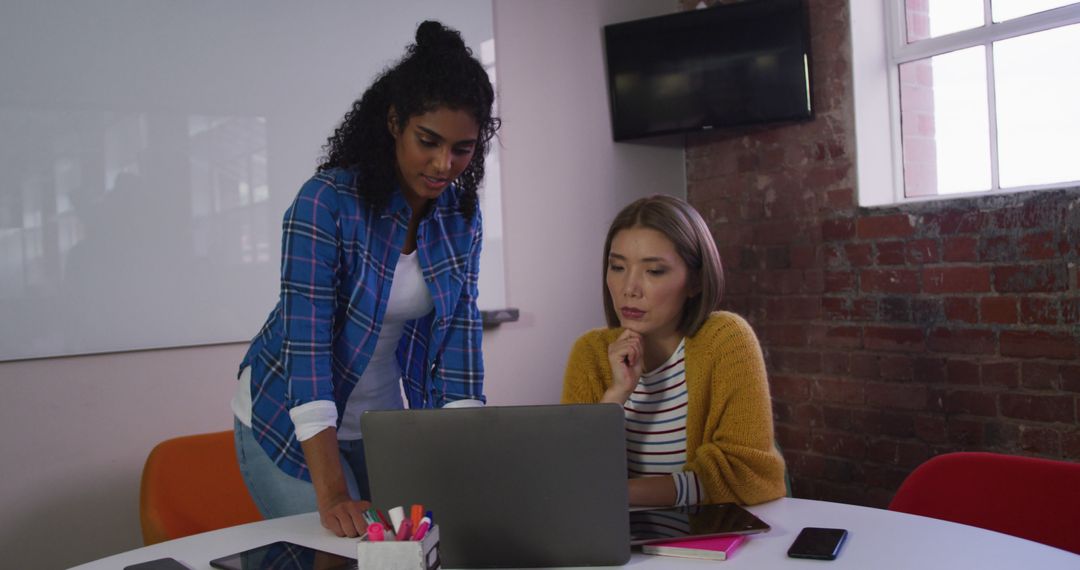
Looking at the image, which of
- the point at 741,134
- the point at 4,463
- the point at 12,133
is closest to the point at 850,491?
the point at 741,134

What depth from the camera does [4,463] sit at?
2.18 metres

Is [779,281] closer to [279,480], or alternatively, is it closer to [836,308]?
[836,308]

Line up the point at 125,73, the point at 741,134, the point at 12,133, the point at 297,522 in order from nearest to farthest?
1. the point at 297,522
2. the point at 12,133
3. the point at 125,73
4. the point at 741,134

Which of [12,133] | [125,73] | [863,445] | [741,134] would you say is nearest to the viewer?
[12,133]

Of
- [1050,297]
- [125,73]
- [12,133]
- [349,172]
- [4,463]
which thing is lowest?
[4,463]

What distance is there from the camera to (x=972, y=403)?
2678mm

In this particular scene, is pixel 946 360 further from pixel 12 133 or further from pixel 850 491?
pixel 12 133

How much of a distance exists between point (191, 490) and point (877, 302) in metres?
2.16

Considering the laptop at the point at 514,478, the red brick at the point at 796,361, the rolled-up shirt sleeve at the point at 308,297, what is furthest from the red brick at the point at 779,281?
the laptop at the point at 514,478

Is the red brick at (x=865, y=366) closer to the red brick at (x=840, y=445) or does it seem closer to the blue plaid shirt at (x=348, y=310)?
the red brick at (x=840, y=445)

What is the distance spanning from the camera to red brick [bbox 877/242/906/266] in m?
2.85

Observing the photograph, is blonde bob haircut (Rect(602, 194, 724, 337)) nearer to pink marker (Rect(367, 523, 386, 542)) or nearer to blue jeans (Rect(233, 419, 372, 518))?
blue jeans (Rect(233, 419, 372, 518))

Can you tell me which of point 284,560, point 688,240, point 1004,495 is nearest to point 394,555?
point 284,560

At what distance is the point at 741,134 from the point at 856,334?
2.99ft
